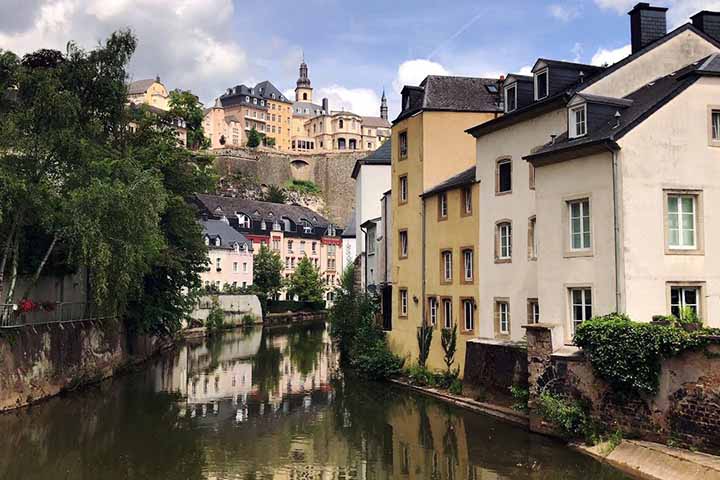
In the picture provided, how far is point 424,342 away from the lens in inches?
1157

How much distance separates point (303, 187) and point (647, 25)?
9910cm

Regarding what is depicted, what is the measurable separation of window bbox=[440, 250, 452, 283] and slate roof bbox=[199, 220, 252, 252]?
45.0 m

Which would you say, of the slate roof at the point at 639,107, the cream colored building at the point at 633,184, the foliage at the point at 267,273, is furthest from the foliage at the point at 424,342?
the foliage at the point at 267,273

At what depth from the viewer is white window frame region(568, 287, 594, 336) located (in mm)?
19016

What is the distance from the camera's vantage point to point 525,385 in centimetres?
2180

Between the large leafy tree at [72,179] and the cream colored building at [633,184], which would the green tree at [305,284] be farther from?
the cream colored building at [633,184]

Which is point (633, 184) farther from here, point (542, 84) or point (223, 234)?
point (223, 234)

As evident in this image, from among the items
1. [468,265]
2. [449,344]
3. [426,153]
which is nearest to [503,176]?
[468,265]

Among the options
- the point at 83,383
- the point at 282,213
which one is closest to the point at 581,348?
the point at 83,383

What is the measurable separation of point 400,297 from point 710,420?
17704 mm

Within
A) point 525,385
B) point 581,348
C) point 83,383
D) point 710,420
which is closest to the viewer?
point 710,420

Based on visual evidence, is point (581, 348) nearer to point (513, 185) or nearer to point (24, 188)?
point (513, 185)

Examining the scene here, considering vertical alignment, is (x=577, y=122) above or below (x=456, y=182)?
above

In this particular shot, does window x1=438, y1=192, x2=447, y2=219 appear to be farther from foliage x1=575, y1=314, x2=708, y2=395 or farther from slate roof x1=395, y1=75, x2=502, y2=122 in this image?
foliage x1=575, y1=314, x2=708, y2=395
